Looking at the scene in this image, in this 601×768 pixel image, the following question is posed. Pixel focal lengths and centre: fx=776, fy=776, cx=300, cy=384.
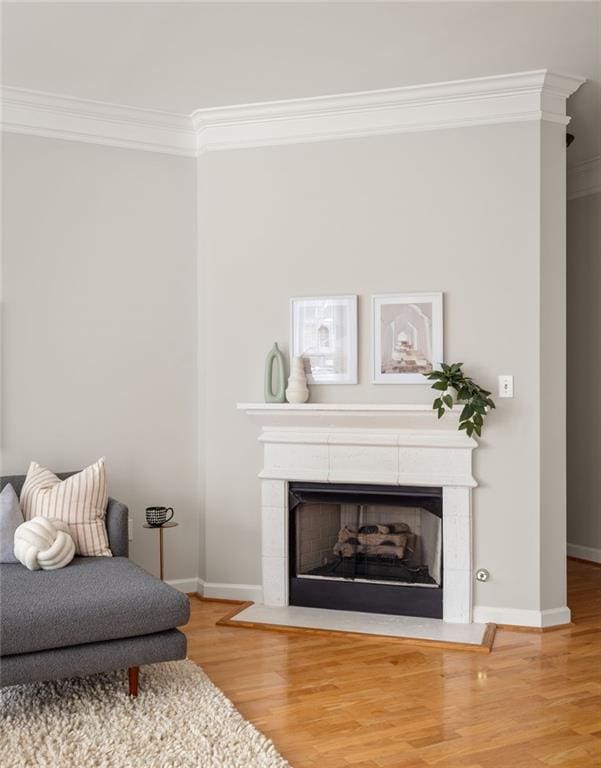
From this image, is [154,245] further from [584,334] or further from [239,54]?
[584,334]

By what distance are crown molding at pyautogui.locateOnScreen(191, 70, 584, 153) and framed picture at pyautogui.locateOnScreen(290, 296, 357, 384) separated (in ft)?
3.03

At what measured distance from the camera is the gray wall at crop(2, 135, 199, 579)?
4223 millimetres

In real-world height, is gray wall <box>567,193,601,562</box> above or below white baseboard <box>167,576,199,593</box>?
above

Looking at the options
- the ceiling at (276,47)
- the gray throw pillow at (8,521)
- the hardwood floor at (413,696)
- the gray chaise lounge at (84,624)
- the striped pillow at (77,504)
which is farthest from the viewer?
the striped pillow at (77,504)

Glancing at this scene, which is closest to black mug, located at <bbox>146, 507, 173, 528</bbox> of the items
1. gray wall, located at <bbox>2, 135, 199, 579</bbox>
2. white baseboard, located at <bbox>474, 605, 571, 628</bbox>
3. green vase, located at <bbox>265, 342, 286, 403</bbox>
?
gray wall, located at <bbox>2, 135, 199, 579</bbox>

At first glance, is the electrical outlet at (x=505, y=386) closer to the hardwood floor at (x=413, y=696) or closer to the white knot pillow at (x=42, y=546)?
the hardwood floor at (x=413, y=696)

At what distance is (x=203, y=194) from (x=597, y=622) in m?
3.24

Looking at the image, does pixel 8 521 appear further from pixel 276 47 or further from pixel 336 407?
pixel 276 47

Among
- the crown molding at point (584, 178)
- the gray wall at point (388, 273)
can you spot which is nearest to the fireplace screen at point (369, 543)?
the gray wall at point (388, 273)

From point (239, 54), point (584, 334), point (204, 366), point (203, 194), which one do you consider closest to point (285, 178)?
point (203, 194)

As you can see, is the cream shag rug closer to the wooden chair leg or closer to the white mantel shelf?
the wooden chair leg

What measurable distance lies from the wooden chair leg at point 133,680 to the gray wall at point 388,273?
144 centimetres

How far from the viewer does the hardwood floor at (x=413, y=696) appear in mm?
2643

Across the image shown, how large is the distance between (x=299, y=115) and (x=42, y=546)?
103 inches
